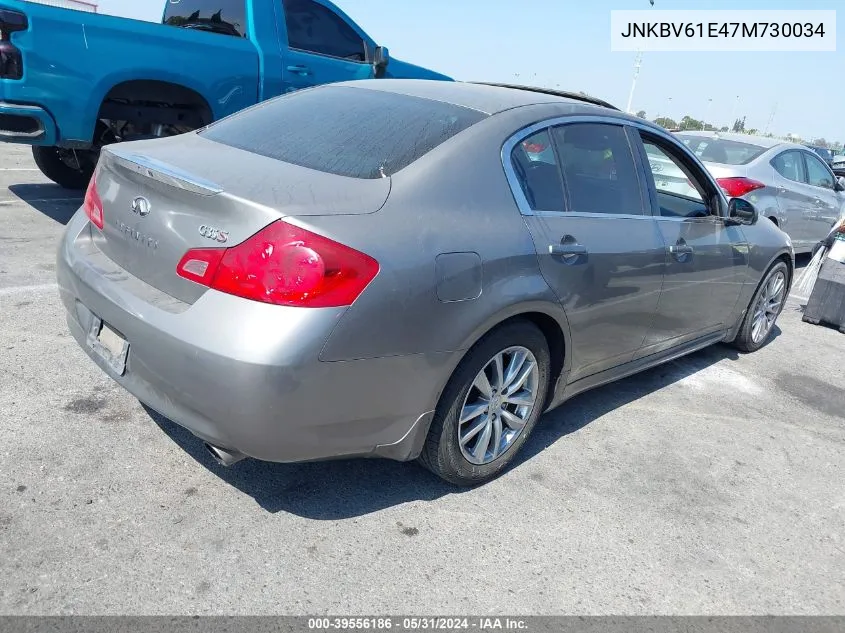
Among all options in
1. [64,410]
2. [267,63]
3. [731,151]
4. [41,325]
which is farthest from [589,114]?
[731,151]

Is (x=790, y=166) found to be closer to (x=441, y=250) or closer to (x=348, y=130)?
(x=348, y=130)

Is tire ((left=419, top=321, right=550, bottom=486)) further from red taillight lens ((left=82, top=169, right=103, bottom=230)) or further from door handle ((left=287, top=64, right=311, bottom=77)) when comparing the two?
door handle ((left=287, top=64, right=311, bottom=77))

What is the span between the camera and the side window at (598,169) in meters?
3.21

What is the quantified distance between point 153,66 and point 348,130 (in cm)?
349

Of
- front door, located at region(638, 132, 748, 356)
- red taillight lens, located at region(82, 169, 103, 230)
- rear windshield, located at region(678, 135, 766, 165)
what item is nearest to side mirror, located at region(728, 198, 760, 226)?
front door, located at region(638, 132, 748, 356)

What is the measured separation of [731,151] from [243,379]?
298 inches

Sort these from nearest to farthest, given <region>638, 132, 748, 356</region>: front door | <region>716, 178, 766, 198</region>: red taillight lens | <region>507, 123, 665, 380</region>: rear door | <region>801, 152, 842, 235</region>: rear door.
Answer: <region>507, 123, 665, 380</region>: rear door
<region>638, 132, 748, 356</region>: front door
<region>716, 178, 766, 198</region>: red taillight lens
<region>801, 152, 842, 235</region>: rear door

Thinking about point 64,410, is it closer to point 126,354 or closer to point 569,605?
point 126,354

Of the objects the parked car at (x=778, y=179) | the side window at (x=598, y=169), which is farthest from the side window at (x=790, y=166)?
the side window at (x=598, y=169)

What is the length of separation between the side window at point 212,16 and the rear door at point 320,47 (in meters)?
0.43

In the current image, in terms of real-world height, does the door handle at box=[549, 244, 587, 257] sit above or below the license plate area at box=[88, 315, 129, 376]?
above

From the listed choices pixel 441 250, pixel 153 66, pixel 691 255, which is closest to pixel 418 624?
pixel 441 250

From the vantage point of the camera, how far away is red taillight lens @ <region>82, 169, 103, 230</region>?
285cm

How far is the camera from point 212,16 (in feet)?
22.3
